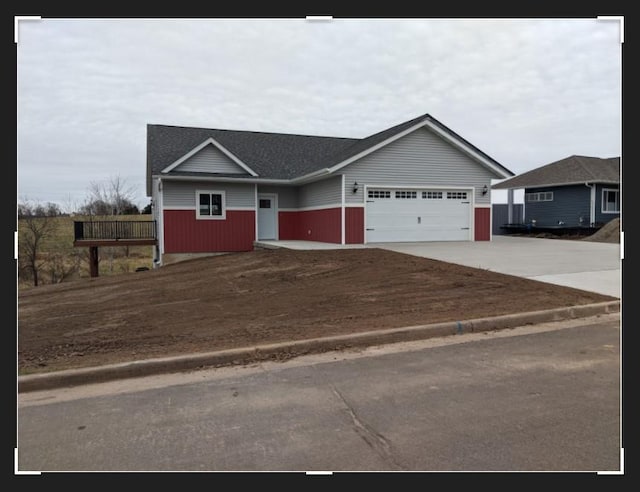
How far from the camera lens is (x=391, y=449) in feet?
11.2

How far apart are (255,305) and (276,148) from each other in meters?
16.7

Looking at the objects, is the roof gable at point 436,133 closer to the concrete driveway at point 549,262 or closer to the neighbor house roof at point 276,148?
the neighbor house roof at point 276,148

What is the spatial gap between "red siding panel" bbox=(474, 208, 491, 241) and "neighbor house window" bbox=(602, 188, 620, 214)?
1167cm

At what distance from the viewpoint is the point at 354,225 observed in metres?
18.4

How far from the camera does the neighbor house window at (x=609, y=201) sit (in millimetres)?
27806

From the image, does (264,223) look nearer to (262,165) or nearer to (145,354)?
(262,165)

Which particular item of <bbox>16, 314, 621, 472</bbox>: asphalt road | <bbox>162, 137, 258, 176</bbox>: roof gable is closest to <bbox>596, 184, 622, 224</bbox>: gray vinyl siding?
<bbox>162, 137, 258, 176</bbox>: roof gable

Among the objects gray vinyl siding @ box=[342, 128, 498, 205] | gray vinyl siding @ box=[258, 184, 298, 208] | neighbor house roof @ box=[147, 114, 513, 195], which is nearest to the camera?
gray vinyl siding @ box=[342, 128, 498, 205]

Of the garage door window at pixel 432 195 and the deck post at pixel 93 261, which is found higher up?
the garage door window at pixel 432 195

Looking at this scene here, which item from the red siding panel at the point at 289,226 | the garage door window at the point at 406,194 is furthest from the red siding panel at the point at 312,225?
the garage door window at the point at 406,194

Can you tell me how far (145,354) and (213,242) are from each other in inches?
580

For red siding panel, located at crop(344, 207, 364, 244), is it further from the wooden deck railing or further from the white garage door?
the wooden deck railing

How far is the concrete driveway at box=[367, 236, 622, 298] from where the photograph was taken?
10156 mm

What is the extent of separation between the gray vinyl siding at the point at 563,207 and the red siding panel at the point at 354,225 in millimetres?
16301
